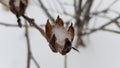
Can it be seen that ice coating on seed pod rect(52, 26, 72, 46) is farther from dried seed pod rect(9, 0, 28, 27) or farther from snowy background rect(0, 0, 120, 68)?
snowy background rect(0, 0, 120, 68)

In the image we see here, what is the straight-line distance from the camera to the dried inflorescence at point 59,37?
295mm

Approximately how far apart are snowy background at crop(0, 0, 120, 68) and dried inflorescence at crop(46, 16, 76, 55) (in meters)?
0.33

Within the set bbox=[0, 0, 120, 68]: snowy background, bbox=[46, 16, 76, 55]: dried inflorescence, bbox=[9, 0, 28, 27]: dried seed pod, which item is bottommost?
bbox=[0, 0, 120, 68]: snowy background

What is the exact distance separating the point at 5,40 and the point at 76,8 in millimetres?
173

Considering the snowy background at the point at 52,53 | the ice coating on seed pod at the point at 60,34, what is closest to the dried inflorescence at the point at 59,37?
the ice coating on seed pod at the point at 60,34

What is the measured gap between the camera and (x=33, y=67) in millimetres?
645

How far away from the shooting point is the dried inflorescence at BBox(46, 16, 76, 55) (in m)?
0.29

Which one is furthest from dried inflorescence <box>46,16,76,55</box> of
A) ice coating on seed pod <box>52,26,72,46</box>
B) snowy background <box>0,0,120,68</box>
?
snowy background <box>0,0,120,68</box>

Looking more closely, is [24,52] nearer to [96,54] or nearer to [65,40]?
[96,54]

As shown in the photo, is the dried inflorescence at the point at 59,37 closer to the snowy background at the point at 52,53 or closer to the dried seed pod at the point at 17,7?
the dried seed pod at the point at 17,7

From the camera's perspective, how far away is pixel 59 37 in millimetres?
307

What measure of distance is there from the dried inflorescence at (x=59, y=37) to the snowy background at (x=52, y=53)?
335 mm

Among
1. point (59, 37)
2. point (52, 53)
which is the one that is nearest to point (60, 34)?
point (59, 37)

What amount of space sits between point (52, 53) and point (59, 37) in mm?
355
